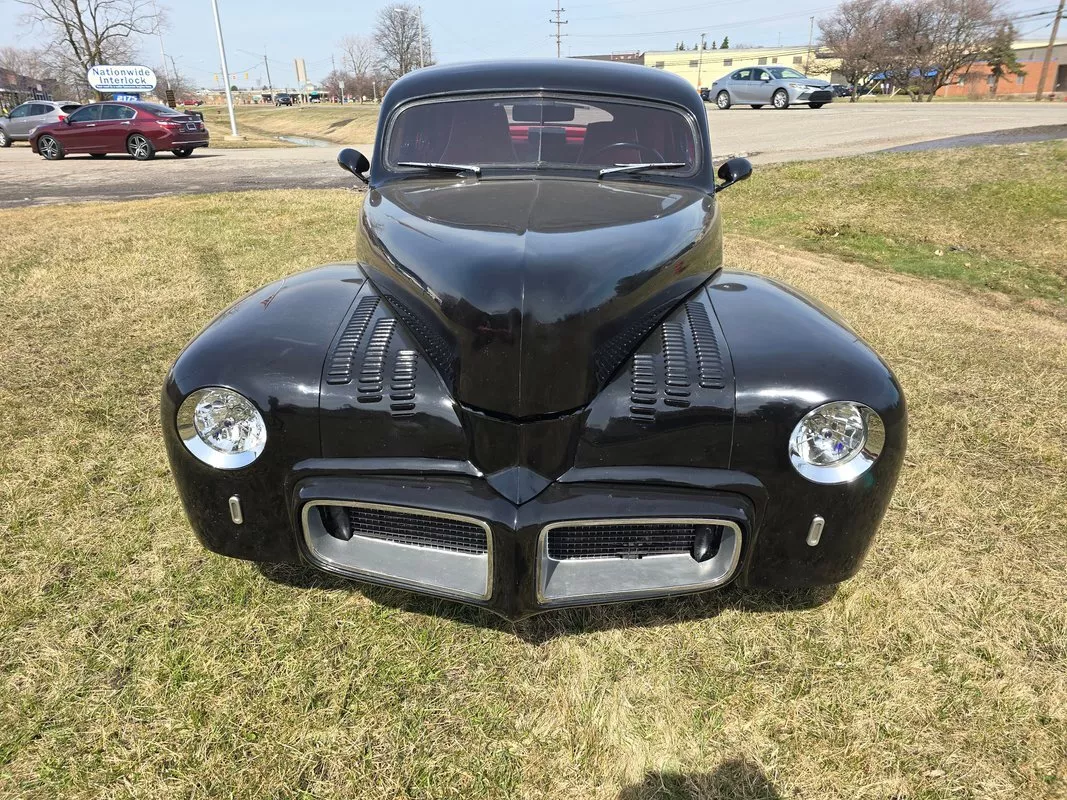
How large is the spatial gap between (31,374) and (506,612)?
154 inches

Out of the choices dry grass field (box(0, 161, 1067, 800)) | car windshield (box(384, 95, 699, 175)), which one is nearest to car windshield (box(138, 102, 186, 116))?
dry grass field (box(0, 161, 1067, 800))

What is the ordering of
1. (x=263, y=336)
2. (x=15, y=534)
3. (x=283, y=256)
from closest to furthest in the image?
(x=263, y=336) → (x=15, y=534) → (x=283, y=256)

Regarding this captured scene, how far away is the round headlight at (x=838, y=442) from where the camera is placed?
1.83 meters

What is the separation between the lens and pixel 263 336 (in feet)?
6.61

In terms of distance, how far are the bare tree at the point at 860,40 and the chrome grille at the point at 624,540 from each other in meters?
43.9

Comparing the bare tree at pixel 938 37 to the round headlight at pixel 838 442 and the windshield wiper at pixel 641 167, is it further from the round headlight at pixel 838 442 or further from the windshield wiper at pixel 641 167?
the round headlight at pixel 838 442

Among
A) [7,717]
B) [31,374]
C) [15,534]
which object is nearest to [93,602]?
[7,717]

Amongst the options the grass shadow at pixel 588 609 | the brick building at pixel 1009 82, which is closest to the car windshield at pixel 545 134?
the grass shadow at pixel 588 609

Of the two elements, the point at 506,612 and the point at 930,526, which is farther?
the point at 930,526

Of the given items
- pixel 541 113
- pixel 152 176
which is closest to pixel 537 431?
pixel 541 113

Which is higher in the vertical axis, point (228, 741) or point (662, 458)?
point (662, 458)

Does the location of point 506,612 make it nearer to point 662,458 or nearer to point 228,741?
point 662,458

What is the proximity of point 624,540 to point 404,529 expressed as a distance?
2.16 feet

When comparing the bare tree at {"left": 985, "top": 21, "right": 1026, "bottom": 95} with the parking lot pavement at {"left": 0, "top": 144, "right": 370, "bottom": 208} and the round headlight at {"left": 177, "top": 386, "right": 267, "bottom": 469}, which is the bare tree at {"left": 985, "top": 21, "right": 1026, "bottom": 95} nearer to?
the parking lot pavement at {"left": 0, "top": 144, "right": 370, "bottom": 208}
